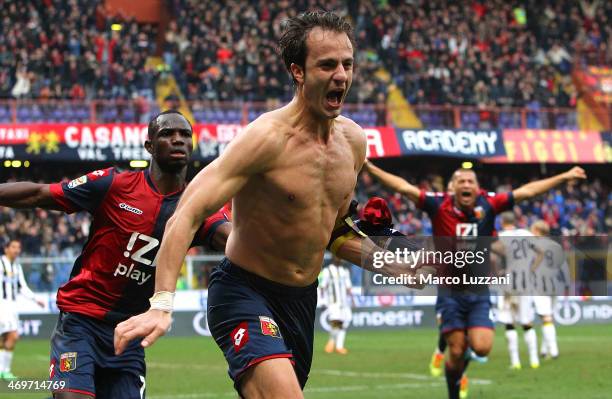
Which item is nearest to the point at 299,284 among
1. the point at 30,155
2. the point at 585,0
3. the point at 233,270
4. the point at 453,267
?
the point at 233,270

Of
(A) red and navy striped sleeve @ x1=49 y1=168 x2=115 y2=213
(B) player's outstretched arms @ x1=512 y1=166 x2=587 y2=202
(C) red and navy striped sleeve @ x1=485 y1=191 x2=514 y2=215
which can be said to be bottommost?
(C) red and navy striped sleeve @ x1=485 y1=191 x2=514 y2=215

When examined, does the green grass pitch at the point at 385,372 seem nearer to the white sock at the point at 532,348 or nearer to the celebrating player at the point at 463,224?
the white sock at the point at 532,348

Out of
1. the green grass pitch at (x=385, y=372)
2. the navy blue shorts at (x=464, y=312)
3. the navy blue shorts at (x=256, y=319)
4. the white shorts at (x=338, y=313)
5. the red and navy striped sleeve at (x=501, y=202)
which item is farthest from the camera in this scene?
the white shorts at (x=338, y=313)

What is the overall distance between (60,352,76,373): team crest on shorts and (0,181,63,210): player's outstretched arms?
888 mm

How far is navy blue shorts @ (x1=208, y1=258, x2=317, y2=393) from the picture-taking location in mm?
5543

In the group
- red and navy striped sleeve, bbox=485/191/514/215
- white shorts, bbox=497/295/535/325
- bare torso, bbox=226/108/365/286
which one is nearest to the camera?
bare torso, bbox=226/108/365/286

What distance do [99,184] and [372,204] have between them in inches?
68.2

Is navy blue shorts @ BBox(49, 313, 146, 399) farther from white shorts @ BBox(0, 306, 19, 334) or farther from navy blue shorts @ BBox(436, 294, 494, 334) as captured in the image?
white shorts @ BBox(0, 306, 19, 334)

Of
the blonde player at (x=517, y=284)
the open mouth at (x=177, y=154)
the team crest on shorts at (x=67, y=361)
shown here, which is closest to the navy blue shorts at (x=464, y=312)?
the blonde player at (x=517, y=284)

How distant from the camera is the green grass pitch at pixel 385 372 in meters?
13.5

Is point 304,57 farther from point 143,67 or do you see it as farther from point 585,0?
point 585,0

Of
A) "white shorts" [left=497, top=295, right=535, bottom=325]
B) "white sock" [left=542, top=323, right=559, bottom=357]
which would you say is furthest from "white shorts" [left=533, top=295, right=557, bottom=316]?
"white sock" [left=542, top=323, right=559, bottom=357]

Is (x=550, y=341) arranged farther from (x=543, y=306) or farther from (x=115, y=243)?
(x=115, y=243)

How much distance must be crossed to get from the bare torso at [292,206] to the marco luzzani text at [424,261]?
49cm
